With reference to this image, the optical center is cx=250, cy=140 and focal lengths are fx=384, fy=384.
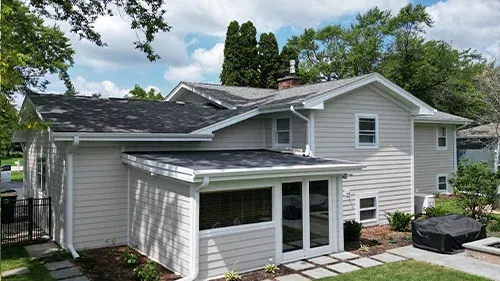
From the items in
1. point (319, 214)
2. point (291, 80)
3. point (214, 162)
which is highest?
point (291, 80)

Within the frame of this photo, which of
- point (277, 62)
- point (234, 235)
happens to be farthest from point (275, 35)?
point (234, 235)

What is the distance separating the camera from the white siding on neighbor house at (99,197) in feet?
31.7

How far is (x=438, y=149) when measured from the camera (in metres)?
18.2

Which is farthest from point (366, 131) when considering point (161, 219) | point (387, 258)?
point (161, 219)

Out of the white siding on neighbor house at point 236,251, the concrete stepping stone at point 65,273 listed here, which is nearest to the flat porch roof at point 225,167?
the white siding on neighbor house at point 236,251

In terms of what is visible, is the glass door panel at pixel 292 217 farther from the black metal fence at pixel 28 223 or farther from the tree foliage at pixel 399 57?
the tree foliage at pixel 399 57

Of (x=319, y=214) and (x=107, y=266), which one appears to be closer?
(x=107, y=266)

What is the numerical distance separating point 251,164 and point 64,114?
5.48 m

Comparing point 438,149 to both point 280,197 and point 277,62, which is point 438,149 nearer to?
point 280,197

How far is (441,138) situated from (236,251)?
14.4m

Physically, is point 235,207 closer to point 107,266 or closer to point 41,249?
point 107,266

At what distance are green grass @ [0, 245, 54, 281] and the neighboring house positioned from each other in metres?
0.91

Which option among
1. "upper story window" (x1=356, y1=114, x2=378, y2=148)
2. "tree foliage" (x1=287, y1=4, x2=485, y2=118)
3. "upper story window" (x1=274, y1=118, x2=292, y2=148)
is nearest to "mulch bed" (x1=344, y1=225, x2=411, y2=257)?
"upper story window" (x1=356, y1=114, x2=378, y2=148)

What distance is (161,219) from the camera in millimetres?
8484
